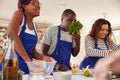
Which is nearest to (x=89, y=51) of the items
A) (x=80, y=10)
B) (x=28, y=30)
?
(x=28, y=30)

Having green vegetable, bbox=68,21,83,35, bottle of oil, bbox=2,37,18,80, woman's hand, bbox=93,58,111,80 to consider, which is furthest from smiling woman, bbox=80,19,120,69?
woman's hand, bbox=93,58,111,80

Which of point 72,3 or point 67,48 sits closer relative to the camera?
point 67,48

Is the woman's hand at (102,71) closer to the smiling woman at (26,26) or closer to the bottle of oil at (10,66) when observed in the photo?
the bottle of oil at (10,66)

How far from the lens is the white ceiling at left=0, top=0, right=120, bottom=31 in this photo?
4785 mm

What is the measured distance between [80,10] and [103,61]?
17.6 ft

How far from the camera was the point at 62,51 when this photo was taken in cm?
193

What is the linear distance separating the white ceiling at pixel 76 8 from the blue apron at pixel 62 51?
9.35 feet

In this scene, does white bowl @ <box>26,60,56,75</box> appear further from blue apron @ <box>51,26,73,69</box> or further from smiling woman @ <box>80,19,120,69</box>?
smiling woman @ <box>80,19,120,69</box>

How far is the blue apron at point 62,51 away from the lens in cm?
191

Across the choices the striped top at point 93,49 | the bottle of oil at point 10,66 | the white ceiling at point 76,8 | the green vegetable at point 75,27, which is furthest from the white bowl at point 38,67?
the white ceiling at point 76,8

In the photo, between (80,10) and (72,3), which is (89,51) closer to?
(72,3)

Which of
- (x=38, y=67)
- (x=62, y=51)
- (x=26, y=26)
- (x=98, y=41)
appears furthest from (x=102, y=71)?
(x=98, y=41)

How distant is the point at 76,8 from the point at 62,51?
3556mm

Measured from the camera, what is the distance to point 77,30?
1.72 meters
